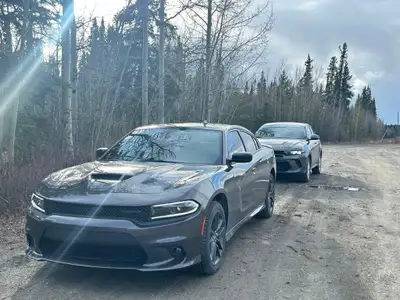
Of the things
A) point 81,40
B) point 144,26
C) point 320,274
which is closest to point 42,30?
point 81,40

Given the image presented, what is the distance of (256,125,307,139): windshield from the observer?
40.5 feet

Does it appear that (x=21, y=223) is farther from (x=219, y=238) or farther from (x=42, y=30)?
(x=42, y=30)

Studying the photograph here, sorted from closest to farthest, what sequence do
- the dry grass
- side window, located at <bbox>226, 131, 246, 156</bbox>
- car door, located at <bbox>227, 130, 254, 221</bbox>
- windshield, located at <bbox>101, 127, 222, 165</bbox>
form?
1. windshield, located at <bbox>101, 127, 222, 165</bbox>
2. car door, located at <bbox>227, 130, 254, 221</bbox>
3. side window, located at <bbox>226, 131, 246, 156</bbox>
4. the dry grass

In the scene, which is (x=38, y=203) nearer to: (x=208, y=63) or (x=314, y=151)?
(x=314, y=151)

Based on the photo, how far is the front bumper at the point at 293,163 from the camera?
11.0 meters

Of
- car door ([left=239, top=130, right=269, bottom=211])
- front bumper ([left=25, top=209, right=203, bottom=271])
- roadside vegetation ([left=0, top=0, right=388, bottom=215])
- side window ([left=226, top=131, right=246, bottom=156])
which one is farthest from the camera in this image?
roadside vegetation ([left=0, top=0, right=388, bottom=215])

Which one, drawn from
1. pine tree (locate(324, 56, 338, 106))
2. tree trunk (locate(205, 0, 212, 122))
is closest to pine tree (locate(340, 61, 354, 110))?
pine tree (locate(324, 56, 338, 106))

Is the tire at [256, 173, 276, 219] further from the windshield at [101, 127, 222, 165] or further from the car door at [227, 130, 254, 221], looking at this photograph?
the windshield at [101, 127, 222, 165]

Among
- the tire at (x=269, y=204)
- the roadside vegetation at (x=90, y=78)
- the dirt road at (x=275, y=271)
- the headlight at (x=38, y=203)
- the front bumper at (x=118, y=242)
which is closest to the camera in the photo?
the front bumper at (x=118, y=242)

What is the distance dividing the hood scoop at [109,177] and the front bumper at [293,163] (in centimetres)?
727

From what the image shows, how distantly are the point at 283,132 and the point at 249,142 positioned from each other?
20.2 feet

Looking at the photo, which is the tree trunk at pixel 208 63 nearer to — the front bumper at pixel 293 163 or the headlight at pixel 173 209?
the front bumper at pixel 293 163

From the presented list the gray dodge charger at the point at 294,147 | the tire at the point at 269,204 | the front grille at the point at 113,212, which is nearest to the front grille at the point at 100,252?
the front grille at the point at 113,212

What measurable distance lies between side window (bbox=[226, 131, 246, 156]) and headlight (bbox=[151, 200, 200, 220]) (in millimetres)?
1524
